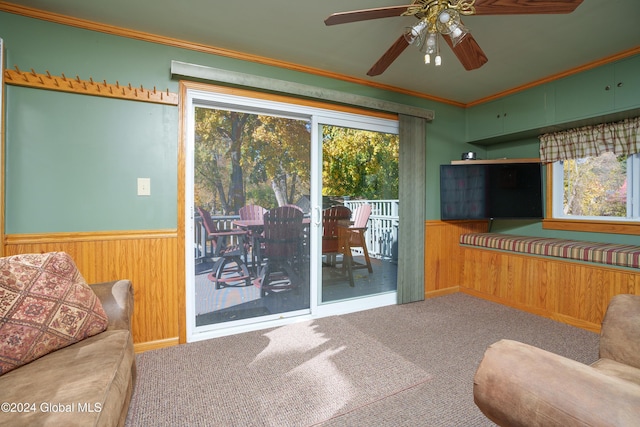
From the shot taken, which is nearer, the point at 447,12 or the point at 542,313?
the point at 447,12

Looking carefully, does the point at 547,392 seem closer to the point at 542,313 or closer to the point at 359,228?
the point at 359,228

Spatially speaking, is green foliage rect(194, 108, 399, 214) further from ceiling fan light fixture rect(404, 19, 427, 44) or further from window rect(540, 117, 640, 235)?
window rect(540, 117, 640, 235)

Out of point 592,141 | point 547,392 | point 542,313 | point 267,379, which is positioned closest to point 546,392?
point 547,392

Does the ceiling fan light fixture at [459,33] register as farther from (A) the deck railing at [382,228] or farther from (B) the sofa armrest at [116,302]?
(B) the sofa armrest at [116,302]

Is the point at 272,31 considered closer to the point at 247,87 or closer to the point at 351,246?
the point at 247,87

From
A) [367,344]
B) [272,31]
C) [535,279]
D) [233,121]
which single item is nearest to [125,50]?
[233,121]

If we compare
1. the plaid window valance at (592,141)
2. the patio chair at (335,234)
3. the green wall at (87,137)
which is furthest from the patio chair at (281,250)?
the plaid window valance at (592,141)

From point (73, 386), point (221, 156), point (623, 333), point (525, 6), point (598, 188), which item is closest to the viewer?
point (73, 386)

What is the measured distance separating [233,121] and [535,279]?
3.40 meters

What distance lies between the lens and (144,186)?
7.44ft

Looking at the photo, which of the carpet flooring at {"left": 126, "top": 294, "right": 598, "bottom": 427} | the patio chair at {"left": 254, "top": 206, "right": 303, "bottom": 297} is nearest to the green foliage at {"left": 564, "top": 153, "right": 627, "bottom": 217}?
the carpet flooring at {"left": 126, "top": 294, "right": 598, "bottom": 427}

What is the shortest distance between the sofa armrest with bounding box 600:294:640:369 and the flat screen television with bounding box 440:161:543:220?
89.8 inches

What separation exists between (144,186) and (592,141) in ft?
14.0

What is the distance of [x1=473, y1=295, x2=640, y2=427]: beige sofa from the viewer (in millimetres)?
634
